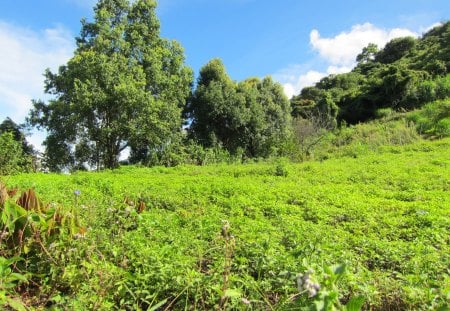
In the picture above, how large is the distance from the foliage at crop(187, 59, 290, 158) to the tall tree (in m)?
2.56

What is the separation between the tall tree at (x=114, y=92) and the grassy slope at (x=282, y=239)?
7.86m

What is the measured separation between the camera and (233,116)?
1822 centimetres

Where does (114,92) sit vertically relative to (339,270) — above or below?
above

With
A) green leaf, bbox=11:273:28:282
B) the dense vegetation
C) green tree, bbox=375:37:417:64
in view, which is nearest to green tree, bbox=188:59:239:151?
the dense vegetation

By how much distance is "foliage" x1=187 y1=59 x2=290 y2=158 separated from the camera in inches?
714

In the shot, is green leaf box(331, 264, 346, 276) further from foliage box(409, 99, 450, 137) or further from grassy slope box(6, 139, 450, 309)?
foliage box(409, 99, 450, 137)

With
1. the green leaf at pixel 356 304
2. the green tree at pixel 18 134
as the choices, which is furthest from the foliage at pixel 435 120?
the green tree at pixel 18 134

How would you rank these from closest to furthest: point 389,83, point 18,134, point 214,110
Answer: point 18,134
point 214,110
point 389,83

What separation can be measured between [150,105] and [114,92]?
1311 mm

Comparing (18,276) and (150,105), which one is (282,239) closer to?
(18,276)

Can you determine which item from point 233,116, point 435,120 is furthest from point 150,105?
point 435,120

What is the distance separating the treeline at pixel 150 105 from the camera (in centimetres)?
1345

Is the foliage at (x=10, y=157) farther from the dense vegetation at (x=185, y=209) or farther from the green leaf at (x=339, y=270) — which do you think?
the green leaf at (x=339, y=270)

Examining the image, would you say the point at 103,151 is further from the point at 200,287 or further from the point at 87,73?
the point at 200,287
